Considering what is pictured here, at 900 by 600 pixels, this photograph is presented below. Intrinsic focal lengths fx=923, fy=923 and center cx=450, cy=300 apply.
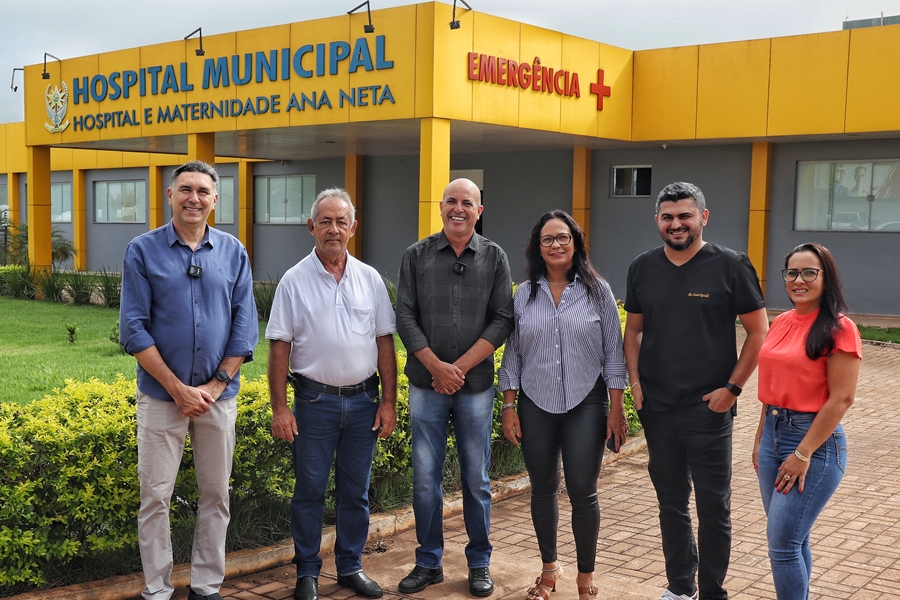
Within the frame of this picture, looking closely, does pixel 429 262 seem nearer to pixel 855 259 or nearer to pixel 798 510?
pixel 798 510

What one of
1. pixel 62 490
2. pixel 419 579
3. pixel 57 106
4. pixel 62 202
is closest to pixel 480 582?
pixel 419 579

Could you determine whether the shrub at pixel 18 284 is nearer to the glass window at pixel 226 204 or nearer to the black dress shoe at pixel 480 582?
the glass window at pixel 226 204

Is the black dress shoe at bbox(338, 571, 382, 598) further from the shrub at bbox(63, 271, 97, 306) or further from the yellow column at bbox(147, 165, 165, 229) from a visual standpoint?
the yellow column at bbox(147, 165, 165, 229)

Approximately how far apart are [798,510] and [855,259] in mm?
15871

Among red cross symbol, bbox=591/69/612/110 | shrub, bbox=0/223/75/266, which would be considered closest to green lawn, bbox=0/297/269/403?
red cross symbol, bbox=591/69/612/110

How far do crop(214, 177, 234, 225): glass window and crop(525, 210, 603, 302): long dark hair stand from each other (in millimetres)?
24865

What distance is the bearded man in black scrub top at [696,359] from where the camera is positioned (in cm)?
402

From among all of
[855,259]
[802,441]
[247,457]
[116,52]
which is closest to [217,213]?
[116,52]

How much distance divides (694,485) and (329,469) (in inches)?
68.4

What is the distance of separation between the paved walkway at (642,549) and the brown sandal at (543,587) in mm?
72

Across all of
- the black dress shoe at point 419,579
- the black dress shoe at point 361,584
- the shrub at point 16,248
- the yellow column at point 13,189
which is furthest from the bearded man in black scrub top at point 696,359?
the yellow column at point 13,189

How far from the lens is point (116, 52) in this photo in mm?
18078

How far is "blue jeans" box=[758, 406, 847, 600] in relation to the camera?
11.8 ft

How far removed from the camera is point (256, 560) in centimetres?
487
